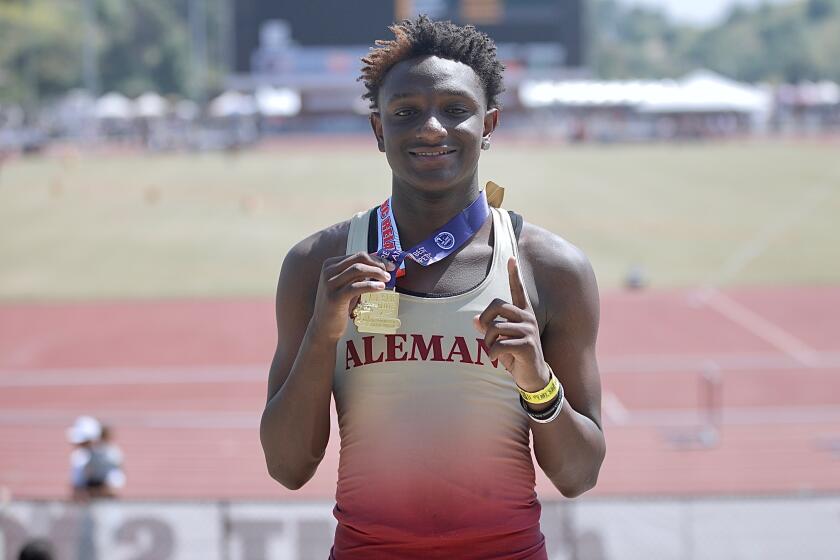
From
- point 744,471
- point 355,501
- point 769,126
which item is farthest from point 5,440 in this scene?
point 769,126

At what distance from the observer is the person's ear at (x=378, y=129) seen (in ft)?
7.53

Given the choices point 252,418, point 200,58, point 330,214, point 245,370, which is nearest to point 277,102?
point 200,58

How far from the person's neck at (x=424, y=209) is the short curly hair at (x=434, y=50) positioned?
215 millimetres

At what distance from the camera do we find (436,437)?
2.10 meters

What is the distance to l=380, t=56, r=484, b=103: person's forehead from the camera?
85.5 inches

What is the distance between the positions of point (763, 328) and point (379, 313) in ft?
53.8

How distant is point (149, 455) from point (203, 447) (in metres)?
0.55

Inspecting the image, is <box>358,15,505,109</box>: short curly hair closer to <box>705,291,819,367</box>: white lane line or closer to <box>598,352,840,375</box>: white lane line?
<box>598,352,840,375</box>: white lane line

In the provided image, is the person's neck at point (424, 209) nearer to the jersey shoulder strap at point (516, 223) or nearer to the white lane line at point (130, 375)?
the jersey shoulder strap at point (516, 223)

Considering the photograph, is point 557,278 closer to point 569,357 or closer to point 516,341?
point 569,357

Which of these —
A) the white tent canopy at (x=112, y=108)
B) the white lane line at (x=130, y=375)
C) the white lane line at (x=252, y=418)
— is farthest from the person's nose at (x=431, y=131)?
the white tent canopy at (x=112, y=108)

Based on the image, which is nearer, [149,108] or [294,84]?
[294,84]

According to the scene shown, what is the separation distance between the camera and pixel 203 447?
11906 mm

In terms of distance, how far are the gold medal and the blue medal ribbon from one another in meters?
0.05
